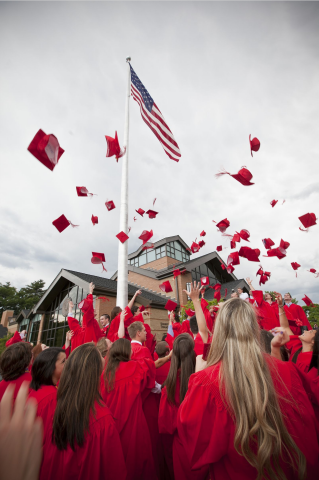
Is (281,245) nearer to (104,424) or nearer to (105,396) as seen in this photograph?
(105,396)

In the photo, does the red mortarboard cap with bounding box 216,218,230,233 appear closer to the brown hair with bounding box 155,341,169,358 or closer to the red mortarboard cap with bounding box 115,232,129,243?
the red mortarboard cap with bounding box 115,232,129,243

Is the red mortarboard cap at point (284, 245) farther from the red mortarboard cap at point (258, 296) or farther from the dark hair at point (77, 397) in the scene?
the dark hair at point (77, 397)

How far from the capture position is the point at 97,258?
7.76 m

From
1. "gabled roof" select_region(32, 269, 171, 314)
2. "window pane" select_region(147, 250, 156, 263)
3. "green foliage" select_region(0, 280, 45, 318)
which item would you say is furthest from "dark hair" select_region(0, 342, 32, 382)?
"green foliage" select_region(0, 280, 45, 318)

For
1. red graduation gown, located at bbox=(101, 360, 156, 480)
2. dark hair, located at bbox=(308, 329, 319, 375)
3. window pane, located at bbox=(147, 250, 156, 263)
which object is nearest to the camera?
dark hair, located at bbox=(308, 329, 319, 375)

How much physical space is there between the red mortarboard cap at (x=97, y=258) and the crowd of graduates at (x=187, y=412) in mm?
4989

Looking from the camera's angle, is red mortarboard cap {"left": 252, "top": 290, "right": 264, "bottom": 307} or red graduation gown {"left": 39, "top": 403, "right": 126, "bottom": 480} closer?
red graduation gown {"left": 39, "top": 403, "right": 126, "bottom": 480}

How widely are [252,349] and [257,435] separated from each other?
413 millimetres

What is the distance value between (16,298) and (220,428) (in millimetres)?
48665

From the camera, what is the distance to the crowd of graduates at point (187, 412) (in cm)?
123

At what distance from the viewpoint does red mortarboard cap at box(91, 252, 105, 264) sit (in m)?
7.70

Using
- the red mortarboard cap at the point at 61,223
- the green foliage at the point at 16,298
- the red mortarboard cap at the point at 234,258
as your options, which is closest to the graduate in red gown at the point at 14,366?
the red mortarboard cap at the point at 61,223

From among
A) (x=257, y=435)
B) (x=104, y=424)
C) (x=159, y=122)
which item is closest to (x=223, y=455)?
(x=257, y=435)

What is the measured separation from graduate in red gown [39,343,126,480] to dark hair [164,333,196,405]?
992 mm
